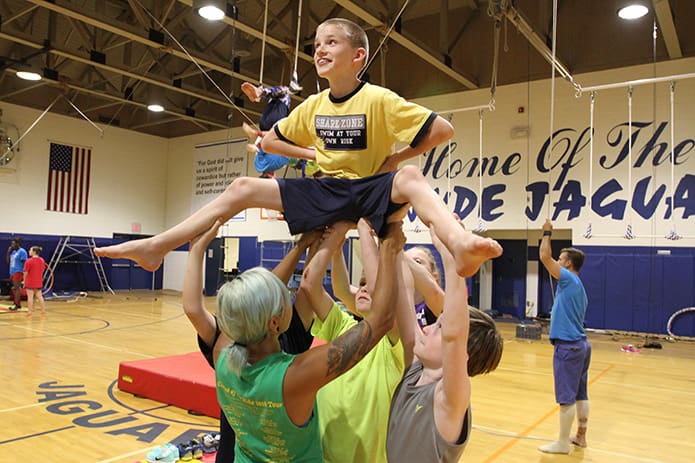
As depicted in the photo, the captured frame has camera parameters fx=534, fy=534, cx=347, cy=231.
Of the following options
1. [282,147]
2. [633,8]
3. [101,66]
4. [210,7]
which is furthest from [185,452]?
[101,66]

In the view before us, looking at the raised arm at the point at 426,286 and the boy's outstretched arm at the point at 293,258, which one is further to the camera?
the raised arm at the point at 426,286

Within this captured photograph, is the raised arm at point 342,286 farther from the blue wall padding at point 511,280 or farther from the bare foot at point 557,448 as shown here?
the blue wall padding at point 511,280

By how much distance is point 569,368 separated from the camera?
3977 mm

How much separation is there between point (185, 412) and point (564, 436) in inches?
122

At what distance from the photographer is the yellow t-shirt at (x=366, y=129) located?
2105 millimetres

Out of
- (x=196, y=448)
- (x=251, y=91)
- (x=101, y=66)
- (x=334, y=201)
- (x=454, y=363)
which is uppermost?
(x=101, y=66)

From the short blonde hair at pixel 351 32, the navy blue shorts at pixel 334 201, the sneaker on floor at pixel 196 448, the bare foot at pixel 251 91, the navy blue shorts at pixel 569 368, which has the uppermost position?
the bare foot at pixel 251 91

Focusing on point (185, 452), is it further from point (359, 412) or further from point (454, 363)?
point (454, 363)

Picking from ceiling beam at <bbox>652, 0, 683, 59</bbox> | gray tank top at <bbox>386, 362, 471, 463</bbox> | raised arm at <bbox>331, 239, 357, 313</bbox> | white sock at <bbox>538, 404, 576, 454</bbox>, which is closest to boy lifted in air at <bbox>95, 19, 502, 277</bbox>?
raised arm at <bbox>331, 239, 357, 313</bbox>

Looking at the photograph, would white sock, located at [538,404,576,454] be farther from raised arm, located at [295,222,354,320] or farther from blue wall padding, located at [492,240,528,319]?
blue wall padding, located at [492,240,528,319]

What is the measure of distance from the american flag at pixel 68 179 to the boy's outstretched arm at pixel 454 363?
15.9 metres

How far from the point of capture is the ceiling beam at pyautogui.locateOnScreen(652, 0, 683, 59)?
8008 mm

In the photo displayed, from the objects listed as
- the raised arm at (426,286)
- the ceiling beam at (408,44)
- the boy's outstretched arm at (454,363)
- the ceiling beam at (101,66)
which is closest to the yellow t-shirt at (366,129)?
the raised arm at (426,286)

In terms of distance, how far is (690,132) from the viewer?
9211mm
